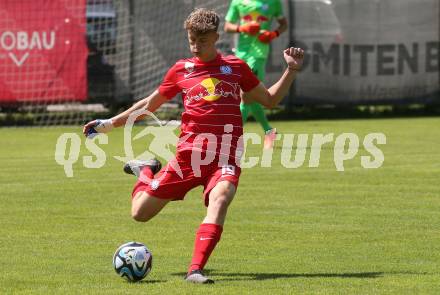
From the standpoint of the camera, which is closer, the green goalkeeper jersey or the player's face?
the player's face

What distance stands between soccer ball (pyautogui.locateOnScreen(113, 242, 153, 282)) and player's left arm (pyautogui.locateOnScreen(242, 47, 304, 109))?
1437mm

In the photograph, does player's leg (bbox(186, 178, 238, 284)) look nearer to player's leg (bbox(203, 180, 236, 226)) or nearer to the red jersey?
player's leg (bbox(203, 180, 236, 226))

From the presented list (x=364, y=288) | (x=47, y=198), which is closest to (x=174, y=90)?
(x=364, y=288)

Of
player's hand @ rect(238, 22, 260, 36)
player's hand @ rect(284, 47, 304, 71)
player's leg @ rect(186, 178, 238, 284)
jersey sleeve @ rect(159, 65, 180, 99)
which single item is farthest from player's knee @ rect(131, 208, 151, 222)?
player's hand @ rect(238, 22, 260, 36)

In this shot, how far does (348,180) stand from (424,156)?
2.67m

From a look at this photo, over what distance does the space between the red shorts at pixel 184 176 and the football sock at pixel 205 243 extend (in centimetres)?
33

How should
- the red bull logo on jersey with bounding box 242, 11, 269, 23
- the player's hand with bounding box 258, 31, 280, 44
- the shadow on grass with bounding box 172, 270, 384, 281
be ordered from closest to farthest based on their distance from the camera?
the shadow on grass with bounding box 172, 270, 384, 281 → the player's hand with bounding box 258, 31, 280, 44 → the red bull logo on jersey with bounding box 242, 11, 269, 23

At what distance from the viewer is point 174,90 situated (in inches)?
311

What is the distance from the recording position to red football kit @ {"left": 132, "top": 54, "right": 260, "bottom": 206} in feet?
24.9

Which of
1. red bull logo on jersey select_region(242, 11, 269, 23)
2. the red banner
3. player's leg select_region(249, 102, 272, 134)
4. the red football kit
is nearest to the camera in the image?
the red football kit

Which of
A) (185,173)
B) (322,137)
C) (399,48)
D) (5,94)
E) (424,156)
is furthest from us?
(399,48)

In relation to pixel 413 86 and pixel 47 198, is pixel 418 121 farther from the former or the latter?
pixel 47 198

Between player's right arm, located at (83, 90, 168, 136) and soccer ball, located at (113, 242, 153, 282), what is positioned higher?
player's right arm, located at (83, 90, 168, 136)

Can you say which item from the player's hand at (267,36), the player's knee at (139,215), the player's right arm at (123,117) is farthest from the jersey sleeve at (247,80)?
the player's hand at (267,36)
